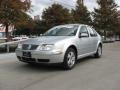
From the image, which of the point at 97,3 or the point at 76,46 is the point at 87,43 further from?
the point at 97,3

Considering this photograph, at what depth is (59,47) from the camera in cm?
792

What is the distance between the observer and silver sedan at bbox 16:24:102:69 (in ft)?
25.6

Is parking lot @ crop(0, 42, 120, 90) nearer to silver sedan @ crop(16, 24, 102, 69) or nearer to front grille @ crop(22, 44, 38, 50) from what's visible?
silver sedan @ crop(16, 24, 102, 69)

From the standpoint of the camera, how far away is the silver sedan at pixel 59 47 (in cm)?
781

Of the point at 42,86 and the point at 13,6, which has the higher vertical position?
the point at 13,6

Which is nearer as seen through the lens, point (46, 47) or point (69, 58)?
point (46, 47)

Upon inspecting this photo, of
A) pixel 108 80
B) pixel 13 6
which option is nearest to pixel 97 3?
pixel 13 6

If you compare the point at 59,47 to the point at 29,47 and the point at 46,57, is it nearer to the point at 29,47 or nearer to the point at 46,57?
the point at 46,57

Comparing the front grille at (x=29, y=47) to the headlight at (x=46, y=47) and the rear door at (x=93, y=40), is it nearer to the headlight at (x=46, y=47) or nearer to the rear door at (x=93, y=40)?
the headlight at (x=46, y=47)

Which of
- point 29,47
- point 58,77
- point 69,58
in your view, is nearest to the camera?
point 58,77

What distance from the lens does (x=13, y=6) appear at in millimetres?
17594

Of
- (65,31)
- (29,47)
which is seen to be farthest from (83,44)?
(29,47)

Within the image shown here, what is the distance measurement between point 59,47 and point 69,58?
697 millimetres

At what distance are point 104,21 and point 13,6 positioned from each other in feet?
70.6
